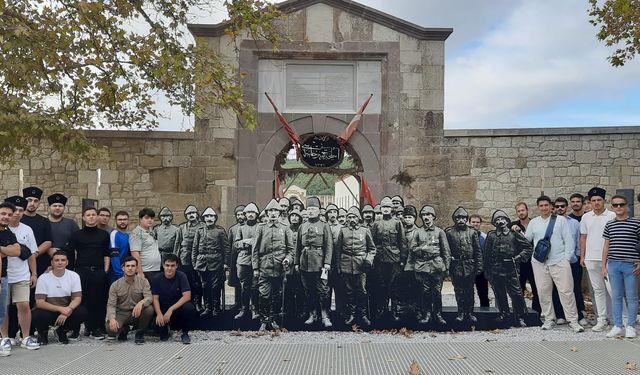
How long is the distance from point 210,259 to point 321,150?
5555 millimetres

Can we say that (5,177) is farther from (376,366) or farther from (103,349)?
(376,366)

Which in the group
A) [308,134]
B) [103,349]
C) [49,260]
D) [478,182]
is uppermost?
[308,134]

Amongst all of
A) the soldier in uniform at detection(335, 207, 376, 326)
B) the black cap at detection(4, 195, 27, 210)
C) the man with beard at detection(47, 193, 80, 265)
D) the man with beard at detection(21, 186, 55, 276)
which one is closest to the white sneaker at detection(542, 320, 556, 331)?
the soldier in uniform at detection(335, 207, 376, 326)

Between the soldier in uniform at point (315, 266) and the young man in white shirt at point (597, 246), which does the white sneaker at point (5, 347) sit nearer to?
the soldier in uniform at point (315, 266)

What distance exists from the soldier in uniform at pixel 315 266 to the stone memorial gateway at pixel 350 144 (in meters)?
4.97

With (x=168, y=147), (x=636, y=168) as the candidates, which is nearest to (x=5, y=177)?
(x=168, y=147)

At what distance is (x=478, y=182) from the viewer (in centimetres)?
1297

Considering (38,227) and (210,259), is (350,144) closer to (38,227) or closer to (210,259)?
(210,259)

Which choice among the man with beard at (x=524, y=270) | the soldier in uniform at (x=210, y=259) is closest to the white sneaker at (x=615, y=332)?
the man with beard at (x=524, y=270)

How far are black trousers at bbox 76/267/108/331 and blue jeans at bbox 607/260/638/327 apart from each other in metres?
6.17

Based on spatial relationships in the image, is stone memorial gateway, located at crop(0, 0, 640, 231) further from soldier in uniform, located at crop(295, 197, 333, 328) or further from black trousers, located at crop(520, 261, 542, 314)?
soldier in uniform, located at crop(295, 197, 333, 328)

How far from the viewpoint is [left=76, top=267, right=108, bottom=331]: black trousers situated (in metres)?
7.60

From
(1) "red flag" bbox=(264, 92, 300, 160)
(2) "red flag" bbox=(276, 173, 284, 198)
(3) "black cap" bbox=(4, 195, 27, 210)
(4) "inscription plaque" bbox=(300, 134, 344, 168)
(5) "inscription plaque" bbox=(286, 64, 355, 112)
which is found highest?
(5) "inscription plaque" bbox=(286, 64, 355, 112)

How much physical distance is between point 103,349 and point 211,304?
1662 mm
